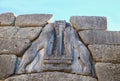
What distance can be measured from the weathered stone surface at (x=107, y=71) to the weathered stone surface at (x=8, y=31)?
1751 mm

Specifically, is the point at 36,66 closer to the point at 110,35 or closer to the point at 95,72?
the point at 95,72

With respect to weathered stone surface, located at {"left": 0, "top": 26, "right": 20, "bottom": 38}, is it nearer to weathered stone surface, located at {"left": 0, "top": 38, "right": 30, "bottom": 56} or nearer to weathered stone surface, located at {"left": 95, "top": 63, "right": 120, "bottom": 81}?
weathered stone surface, located at {"left": 0, "top": 38, "right": 30, "bottom": 56}

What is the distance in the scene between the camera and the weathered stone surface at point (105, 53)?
492cm

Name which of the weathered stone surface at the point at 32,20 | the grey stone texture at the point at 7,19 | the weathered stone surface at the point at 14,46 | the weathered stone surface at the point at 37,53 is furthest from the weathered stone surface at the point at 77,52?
the grey stone texture at the point at 7,19

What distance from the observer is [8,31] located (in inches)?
218

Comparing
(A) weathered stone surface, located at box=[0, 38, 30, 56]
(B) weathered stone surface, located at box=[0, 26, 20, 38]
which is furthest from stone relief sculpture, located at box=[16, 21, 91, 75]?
(B) weathered stone surface, located at box=[0, 26, 20, 38]

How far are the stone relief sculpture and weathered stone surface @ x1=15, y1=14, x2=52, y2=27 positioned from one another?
0.16 m

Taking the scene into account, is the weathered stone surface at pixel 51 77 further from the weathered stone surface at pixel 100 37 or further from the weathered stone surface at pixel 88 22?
the weathered stone surface at pixel 88 22

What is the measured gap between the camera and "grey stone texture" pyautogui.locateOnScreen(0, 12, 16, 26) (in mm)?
5637

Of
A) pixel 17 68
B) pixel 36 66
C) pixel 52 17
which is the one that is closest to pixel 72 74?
pixel 36 66

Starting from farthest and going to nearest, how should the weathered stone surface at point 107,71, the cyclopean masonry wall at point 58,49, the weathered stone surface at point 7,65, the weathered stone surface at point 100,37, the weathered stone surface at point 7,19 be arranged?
1. the weathered stone surface at point 7,19
2. the weathered stone surface at point 100,37
3. the weathered stone surface at point 7,65
4. the cyclopean masonry wall at point 58,49
5. the weathered stone surface at point 107,71

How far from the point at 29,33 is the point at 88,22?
45.0 inches

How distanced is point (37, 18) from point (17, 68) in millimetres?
1134

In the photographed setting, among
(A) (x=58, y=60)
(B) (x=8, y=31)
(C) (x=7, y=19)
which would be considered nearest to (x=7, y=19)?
(C) (x=7, y=19)
